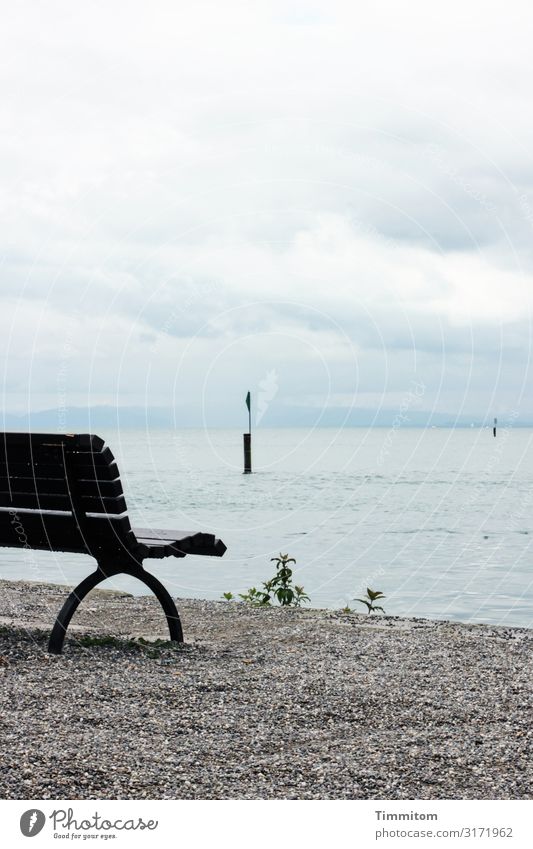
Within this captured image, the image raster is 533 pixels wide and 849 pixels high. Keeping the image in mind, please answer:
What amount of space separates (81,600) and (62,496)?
0.59m

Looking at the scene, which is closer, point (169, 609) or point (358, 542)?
point (169, 609)

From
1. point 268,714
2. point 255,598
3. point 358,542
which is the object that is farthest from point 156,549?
point 358,542

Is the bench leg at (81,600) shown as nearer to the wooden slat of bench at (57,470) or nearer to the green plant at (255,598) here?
the wooden slat of bench at (57,470)

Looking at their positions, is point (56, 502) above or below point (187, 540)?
above

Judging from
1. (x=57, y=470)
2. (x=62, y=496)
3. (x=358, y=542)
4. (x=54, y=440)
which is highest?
(x=54, y=440)

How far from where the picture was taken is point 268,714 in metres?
4.21

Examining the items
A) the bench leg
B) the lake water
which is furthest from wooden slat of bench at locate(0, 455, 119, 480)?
the lake water

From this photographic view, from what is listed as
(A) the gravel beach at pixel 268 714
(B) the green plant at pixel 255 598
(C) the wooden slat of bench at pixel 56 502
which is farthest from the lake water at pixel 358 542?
(C) the wooden slat of bench at pixel 56 502

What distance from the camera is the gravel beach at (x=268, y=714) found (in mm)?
3385

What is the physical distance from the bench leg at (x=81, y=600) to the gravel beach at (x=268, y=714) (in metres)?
0.09

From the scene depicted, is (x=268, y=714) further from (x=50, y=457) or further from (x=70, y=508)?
(x=50, y=457)

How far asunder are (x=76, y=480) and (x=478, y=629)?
127 inches

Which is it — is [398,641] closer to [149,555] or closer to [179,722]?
[149,555]

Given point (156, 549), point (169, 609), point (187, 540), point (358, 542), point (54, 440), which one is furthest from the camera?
point (358, 542)
